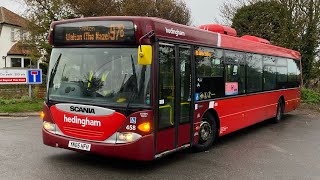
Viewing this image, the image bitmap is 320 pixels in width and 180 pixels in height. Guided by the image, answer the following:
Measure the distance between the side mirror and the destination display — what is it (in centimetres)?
37

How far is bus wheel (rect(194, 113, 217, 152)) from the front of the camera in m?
8.62

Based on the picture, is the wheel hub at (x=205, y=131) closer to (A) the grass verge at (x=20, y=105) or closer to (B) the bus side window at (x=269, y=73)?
(B) the bus side window at (x=269, y=73)

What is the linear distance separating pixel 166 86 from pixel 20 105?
37.0 feet

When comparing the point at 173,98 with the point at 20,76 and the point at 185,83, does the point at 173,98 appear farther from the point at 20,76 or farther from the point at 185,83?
the point at 20,76

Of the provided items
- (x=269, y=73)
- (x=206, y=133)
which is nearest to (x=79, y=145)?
(x=206, y=133)

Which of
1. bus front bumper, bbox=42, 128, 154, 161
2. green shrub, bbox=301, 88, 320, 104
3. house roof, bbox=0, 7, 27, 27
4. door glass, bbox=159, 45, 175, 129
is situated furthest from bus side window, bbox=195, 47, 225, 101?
house roof, bbox=0, 7, 27, 27

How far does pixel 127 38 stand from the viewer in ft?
21.8

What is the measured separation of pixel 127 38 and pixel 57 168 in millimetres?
2675

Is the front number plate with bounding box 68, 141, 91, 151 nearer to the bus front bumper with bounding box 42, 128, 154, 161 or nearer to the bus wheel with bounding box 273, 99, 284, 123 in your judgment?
the bus front bumper with bounding box 42, 128, 154, 161

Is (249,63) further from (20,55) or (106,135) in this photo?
(20,55)

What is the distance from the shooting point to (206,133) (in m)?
8.80

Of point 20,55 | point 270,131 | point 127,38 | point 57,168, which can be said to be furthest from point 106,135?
point 20,55

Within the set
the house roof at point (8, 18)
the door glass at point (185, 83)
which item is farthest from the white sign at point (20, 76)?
the house roof at point (8, 18)

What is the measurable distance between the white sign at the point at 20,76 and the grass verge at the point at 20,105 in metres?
0.86
